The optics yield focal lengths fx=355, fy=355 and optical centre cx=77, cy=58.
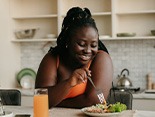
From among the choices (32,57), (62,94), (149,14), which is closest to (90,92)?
(62,94)

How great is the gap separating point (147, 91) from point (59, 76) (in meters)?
1.93

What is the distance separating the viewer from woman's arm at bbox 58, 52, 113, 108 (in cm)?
219

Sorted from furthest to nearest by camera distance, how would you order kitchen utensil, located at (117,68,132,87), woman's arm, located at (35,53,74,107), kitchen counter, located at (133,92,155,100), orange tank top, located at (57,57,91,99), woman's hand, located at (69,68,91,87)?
kitchen utensil, located at (117,68,132,87), kitchen counter, located at (133,92,155,100), orange tank top, located at (57,57,91,99), woman's arm, located at (35,53,74,107), woman's hand, located at (69,68,91,87)

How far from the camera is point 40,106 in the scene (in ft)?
5.87

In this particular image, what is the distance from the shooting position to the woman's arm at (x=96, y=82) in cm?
219

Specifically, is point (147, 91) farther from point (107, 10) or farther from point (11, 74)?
point (11, 74)

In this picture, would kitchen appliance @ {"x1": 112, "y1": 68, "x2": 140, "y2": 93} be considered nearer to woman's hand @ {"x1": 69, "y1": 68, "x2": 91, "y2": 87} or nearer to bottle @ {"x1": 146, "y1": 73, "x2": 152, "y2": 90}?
bottle @ {"x1": 146, "y1": 73, "x2": 152, "y2": 90}

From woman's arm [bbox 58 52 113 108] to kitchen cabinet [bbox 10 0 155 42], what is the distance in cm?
188

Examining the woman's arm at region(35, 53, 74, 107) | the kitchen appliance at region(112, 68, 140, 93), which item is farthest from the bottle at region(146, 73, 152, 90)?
the woman's arm at region(35, 53, 74, 107)

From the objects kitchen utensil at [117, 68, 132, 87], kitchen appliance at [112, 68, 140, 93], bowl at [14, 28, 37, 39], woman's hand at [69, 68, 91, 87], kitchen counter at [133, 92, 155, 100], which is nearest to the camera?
woman's hand at [69, 68, 91, 87]

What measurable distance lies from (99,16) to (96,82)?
236 centimetres

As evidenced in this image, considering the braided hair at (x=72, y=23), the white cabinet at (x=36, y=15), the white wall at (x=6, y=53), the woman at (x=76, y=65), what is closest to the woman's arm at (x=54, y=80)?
the woman at (x=76, y=65)

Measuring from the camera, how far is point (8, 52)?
4508 mm

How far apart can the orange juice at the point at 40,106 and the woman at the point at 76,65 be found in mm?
285
